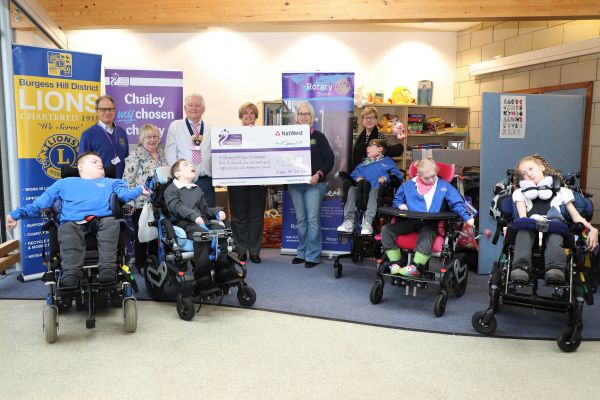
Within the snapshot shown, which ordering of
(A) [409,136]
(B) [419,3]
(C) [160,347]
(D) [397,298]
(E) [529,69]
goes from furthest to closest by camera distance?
(A) [409,136] → (E) [529,69] → (B) [419,3] → (D) [397,298] → (C) [160,347]

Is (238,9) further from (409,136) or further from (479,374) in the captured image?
(479,374)

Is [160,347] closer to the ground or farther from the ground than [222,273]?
closer to the ground

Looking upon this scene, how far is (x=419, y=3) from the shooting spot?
576 cm

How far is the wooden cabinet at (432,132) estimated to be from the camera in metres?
8.11

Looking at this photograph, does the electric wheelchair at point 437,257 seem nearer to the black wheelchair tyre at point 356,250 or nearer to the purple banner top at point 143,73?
the black wheelchair tyre at point 356,250

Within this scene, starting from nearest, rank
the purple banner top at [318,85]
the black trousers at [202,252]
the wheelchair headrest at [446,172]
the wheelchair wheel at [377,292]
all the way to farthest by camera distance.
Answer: the black trousers at [202,252]
the wheelchair wheel at [377,292]
the wheelchair headrest at [446,172]
the purple banner top at [318,85]

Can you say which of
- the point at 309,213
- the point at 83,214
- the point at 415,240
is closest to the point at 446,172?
the point at 415,240

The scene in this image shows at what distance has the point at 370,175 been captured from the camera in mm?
5098

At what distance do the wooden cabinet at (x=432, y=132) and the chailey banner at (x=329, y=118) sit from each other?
2.12m

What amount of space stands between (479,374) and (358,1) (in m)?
4.46

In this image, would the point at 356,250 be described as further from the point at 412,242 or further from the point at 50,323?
the point at 50,323

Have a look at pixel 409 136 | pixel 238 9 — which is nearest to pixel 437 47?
pixel 409 136

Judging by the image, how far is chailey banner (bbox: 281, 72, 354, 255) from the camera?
5750mm

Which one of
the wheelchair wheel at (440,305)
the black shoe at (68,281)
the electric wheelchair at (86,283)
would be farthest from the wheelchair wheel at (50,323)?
the wheelchair wheel at (440,305)
